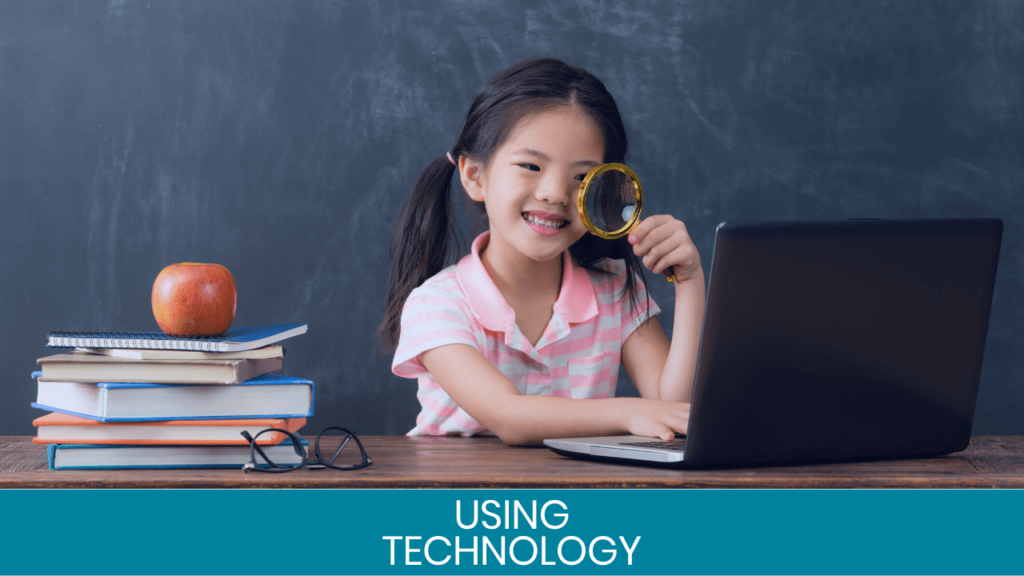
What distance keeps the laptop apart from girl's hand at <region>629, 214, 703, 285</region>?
1.39 feet

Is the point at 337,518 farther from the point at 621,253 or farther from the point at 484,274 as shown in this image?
the point at 621,253

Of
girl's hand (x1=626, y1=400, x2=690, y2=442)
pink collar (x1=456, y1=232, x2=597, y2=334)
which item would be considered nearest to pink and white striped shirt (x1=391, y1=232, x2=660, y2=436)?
pink collar (x1=456, y1=232, x2=597, y2=334)

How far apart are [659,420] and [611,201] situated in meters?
0.38

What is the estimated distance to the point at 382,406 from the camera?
114 inches

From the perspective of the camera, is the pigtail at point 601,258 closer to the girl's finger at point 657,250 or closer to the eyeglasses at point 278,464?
the girl's finger at point 657,250

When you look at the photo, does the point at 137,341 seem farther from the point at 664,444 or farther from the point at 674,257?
the point at 674,257

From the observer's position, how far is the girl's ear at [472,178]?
1638mm

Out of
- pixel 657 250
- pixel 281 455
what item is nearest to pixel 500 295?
pixel 657 250

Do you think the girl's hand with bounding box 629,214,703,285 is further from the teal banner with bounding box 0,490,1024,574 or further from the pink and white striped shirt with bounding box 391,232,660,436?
the teal banner with bounding box 0,490,1024,574

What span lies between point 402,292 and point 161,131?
1.52m

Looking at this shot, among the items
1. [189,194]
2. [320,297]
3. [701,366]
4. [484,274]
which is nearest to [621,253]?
[484,274]

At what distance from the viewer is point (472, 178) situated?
5.42ft

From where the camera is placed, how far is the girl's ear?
64.5 inches

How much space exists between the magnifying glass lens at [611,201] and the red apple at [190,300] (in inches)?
22.4
